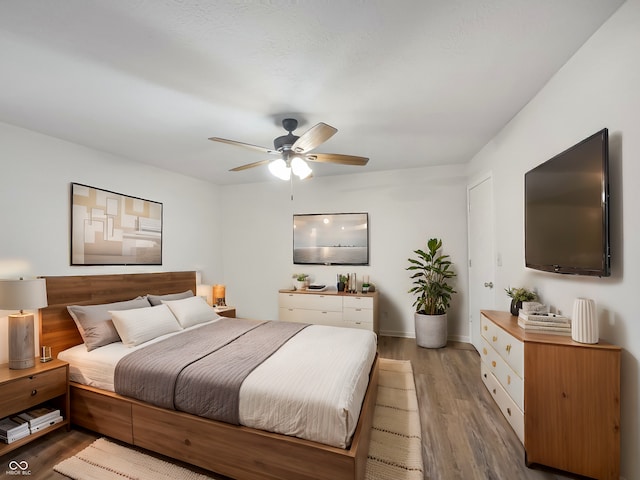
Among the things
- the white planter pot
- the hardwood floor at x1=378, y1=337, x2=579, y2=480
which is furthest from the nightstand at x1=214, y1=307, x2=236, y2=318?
the white planter pot

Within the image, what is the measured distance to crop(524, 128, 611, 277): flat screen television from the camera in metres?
1.62

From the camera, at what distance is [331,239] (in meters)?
4.85

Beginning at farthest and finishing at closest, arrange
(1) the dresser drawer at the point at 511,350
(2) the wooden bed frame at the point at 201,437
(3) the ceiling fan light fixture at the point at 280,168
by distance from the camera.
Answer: (3) the ceiling fan light fixture at the point at 280,168 < (1) the dresser drawer at the point at 511,350 < (2) the wooden bed frame at the point at 201,437

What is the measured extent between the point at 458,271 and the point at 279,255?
2924mm

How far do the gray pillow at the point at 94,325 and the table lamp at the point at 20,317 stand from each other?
0.36 metres

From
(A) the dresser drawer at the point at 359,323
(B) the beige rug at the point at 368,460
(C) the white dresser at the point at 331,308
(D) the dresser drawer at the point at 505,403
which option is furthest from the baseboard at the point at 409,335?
(B) the beige rug at the point at 368,460

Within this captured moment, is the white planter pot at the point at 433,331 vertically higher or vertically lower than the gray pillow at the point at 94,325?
lower

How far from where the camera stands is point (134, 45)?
167 centimetres

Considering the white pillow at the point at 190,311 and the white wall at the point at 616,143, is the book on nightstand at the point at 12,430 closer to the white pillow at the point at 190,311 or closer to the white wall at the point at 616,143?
the white pillow at the point at 190,311

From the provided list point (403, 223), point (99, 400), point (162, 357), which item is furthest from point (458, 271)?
point (99, 400)

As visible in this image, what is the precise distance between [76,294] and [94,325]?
0.56m

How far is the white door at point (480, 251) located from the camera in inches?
134

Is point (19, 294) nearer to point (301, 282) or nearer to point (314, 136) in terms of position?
point (314, 136)

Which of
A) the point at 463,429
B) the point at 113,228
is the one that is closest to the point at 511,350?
the point at 463,429
